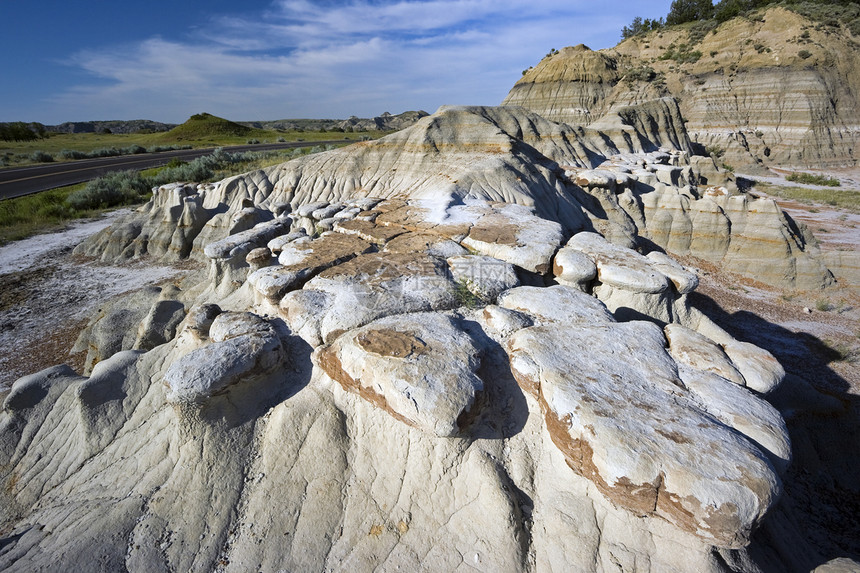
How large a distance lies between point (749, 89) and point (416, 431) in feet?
139

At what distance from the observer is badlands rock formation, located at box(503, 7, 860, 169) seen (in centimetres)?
2989

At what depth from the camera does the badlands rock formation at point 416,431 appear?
273cm

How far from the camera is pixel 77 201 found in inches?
711

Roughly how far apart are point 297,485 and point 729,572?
3.38 m

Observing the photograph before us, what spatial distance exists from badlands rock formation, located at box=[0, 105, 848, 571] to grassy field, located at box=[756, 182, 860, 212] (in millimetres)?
24187

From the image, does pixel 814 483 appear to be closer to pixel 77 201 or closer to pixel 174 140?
pixel 77 201

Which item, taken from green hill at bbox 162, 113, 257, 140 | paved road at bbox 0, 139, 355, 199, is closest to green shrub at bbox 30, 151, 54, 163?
paved road at bbox 0, 139, 355, 199

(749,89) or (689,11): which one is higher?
(689,11)

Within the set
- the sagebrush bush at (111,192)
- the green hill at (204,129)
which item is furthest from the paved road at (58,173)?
the green hill at (204,129)

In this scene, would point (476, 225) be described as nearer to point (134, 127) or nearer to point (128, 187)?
point (128, 187)

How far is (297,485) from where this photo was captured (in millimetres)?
3357

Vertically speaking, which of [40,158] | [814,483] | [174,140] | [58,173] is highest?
[174,140]

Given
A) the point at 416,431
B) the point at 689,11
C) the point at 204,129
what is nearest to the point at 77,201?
the point at 416,431

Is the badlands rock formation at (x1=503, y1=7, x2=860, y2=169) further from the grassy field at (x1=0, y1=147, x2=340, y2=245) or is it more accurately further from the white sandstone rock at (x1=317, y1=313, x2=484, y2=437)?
the white sandstone rock at (x1=317, y1=313, x2=484, y2=437)
